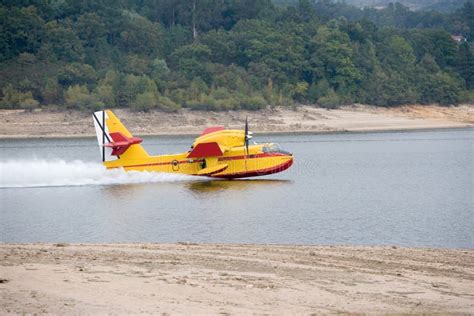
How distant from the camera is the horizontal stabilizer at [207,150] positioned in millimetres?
46156

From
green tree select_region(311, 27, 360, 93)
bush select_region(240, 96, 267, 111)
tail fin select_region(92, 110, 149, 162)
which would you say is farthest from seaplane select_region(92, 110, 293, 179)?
green tree select_region(311, 27, 360, 93)

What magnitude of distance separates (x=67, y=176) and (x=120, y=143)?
3731 millimetres

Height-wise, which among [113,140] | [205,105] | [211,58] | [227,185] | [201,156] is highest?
[211,58]

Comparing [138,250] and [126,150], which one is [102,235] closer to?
[138,250]

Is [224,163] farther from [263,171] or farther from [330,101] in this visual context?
[330,101]

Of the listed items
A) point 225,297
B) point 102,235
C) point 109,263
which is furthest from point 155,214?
point 225,297

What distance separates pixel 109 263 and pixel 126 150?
26480 millimetres

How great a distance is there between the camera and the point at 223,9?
407 ft

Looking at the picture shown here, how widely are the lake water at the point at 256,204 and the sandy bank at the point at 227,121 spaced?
2438 cm

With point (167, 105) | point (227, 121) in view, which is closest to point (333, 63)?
point (227, 121)

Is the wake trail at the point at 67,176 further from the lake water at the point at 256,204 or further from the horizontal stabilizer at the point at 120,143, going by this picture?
the horizontal stabilizer at the point at 120,143

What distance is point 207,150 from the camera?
152ft

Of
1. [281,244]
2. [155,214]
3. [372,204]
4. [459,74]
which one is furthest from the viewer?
[459,74]

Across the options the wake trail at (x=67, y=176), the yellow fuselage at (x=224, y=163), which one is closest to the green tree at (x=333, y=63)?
the yellow fuselage at (x=224, y=163)
